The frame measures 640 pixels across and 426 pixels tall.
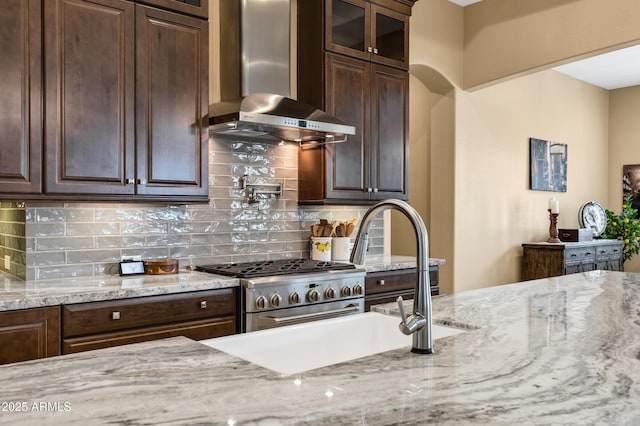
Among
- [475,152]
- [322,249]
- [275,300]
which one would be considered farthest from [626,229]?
[275,300]

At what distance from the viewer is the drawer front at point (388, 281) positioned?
3.58 m

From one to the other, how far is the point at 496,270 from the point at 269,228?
3.14 m

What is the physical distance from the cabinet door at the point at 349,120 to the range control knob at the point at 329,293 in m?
0.78

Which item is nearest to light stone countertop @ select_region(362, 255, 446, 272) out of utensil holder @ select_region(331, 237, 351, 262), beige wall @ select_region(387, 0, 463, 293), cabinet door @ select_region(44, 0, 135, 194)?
utensil holder @ select_region(331, 237, 351, 262)

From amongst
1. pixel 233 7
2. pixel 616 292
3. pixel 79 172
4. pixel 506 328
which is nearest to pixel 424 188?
pixel 233 7

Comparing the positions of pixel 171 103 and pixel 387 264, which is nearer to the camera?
pixel 171 103

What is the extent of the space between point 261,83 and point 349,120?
2.31 feet

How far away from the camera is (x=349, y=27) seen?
3.92 m

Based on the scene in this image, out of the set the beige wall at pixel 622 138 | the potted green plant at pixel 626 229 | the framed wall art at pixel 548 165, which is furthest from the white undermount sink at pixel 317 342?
the beige wall at pixel 622 138

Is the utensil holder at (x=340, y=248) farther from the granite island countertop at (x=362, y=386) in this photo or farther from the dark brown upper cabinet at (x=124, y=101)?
the granite island countertop at (x=362, y=386)

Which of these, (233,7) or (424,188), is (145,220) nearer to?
(233,7)

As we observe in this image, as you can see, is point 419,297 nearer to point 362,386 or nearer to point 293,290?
point 362,386

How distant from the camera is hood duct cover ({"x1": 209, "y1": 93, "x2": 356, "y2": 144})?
10.3ft

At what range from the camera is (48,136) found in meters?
2.57
